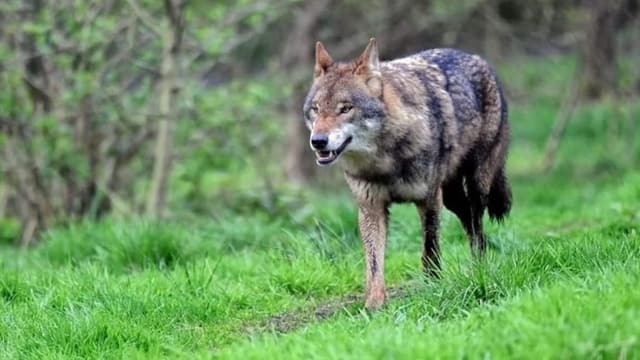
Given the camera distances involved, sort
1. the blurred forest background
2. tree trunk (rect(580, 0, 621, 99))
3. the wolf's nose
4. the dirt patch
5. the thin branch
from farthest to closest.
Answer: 1. tree trunk (rect(580, 0, 621, 99))
2. the blurred forest background
3. the thin branch
4. the wolf's nose
5. the dirt patch

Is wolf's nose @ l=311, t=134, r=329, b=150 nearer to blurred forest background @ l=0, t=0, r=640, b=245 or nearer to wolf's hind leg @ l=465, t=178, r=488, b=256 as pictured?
wolf's hind leg @ l=465, t=178, r=488, b=256

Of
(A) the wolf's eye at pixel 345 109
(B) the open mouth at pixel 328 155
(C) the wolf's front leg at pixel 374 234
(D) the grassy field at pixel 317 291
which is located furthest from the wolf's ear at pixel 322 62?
(D) the grassy field at pixel 317 291

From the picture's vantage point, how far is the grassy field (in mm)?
4824

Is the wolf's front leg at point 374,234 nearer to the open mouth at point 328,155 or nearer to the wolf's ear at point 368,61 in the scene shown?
the open mouth at point 328,155

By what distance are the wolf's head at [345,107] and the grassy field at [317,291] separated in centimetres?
91

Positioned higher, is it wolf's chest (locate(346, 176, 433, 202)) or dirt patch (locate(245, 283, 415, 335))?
wolf's chest (locate(346, 176, 433, 202))

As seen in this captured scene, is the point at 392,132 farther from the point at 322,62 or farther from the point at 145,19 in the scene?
the point at 145,19

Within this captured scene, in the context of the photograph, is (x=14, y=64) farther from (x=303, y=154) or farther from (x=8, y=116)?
(x=303, y=154)

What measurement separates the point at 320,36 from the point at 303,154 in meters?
1.76

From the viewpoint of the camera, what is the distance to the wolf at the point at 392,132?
21.5 feet

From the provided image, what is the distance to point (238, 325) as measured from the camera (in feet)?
20.9

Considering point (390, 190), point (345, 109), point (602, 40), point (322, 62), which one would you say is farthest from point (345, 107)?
point (602, 40)

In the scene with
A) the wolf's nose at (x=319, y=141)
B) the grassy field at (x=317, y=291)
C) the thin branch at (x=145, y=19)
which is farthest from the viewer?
the thin branch at (x=145, y=19)

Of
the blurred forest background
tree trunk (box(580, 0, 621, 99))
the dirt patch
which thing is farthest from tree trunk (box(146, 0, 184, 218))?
tree trunk (box(580, 0, 621, 99))
